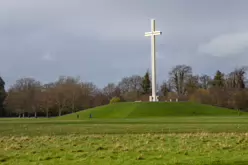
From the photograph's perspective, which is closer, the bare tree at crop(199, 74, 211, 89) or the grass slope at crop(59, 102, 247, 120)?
the grass slope at crop(59, 102, 247, 120)

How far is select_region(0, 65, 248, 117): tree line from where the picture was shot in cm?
13388

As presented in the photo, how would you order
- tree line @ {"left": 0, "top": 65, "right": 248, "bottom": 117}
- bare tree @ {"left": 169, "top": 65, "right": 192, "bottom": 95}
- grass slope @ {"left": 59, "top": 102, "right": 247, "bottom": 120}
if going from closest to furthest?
grass slope @ {"left": 59, "top": 102, "right": 247, "bottom": 120}, tree line @ {"left": 0, "top": 65, "right": 248, "bottom": 117}, bare tree @ {"left": 169, "top": 65, "right": 192, "bottom": 95}

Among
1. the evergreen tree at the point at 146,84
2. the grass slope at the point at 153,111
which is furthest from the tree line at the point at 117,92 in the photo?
the grass slope at the point at 153,111

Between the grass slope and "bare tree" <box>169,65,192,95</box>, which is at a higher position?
"bare tree" <box>169,65,192,95</box>

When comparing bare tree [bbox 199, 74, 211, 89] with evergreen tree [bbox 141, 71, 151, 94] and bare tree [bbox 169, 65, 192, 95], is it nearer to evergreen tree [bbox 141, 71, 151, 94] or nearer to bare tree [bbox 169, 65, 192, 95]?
bare tree [bbox 169, 65, 192, 95]

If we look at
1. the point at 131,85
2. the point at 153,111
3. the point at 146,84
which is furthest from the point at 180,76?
the point at 153,111

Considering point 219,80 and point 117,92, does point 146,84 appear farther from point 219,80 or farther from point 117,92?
point 219,80

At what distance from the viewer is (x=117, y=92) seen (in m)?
168

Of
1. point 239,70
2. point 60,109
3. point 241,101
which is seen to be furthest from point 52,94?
point 239,70

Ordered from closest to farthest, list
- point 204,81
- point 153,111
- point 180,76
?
point 153,111 → point 180,76 → point 204,81

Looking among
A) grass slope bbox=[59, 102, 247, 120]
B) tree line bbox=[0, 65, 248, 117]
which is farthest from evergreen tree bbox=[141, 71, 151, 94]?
grass slope bbox=[59, 102, 247, 120]

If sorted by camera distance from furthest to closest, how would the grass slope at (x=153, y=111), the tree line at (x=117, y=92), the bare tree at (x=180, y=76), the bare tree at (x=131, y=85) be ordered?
the bare tree at (x=131, y=85), the bare tree at (x=180, y=76), the tree line at (x=117, y=92), the grass slope at (x=153, y=111)

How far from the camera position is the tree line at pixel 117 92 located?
133875 millimetres

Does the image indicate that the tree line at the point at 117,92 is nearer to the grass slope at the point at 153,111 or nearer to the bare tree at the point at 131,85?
the bare tree at the point at 131,85
